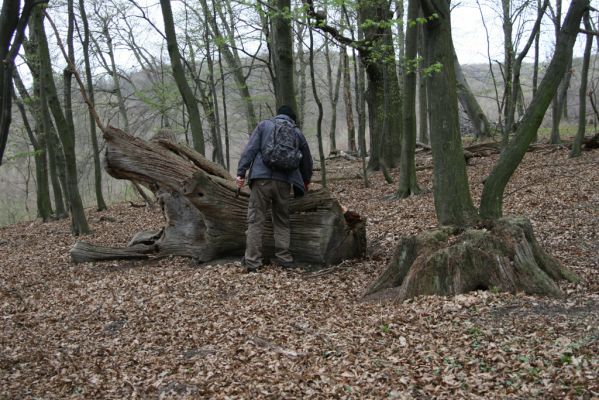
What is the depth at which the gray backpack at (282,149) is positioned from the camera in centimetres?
730

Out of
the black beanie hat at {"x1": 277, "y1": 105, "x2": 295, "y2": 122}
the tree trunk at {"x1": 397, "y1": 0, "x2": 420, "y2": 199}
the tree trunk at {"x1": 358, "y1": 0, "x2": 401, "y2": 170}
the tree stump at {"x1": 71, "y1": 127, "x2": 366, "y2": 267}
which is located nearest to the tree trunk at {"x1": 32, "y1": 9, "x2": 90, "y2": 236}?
the tree stump at {"x1": 71, "y1": 127, "x2": 366, "y2": 267}

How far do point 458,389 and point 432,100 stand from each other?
3848 millimetres

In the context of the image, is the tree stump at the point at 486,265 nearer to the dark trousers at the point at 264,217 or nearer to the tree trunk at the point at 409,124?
the dark trousers at the point at 264,217

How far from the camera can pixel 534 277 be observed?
214 inches

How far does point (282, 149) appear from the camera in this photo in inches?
288

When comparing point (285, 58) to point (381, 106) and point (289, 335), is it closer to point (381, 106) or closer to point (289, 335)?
point (289, 335)

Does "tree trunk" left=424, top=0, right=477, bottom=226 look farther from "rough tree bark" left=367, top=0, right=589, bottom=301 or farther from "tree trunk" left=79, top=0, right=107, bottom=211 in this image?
"tree trunk" left=79, top=0, right=107, bottom=211

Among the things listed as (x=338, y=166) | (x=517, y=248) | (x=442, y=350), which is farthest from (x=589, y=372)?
(x=338, y=166)

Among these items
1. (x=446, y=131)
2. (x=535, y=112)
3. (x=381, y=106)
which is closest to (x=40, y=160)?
(x=381, y=106)

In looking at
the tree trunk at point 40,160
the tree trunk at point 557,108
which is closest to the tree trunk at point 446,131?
the tree trunk at point 557,108

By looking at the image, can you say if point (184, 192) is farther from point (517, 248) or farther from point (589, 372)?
point (589, 372)

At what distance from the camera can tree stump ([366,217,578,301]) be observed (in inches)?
215

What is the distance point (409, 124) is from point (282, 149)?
4679mm

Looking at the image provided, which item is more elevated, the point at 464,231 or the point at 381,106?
the point at 381,106
